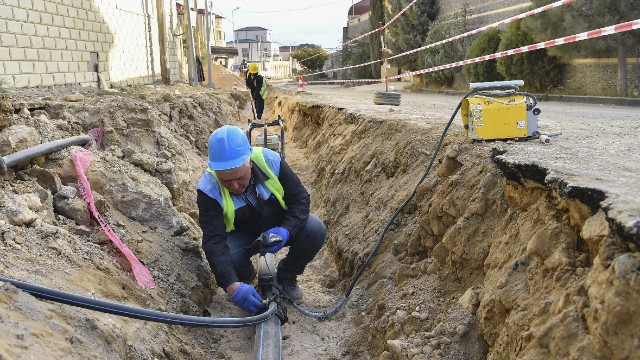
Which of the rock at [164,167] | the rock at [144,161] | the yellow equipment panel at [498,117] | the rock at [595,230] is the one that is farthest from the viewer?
the rock at [164,167]

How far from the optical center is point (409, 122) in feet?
20.2

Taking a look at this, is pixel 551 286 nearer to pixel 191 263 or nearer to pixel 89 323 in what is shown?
pixel 89 323

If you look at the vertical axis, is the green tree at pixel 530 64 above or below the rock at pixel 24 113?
above

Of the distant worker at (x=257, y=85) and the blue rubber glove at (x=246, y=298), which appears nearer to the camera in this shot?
the blue rubber glove at (x=246, y=298)

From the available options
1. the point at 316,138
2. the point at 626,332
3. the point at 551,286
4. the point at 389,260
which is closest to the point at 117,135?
the point at 389,260

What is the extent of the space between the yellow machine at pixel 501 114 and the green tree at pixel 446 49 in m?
15.6

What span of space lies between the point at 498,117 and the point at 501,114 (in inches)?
1.2

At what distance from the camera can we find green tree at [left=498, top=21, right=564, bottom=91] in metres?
13.0

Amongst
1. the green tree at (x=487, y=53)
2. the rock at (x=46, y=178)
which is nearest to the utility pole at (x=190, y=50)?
the green tree at (x=487, y=53)

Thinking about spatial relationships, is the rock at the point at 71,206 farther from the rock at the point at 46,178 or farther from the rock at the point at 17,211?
the rock at the point at 17,211

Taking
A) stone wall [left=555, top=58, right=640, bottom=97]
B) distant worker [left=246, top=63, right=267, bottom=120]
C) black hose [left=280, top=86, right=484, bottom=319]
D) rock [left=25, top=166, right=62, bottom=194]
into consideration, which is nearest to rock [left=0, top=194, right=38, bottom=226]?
rock [left=25, top=166, right=62, bottom=194]

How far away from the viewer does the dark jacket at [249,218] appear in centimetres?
363

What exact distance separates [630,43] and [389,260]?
31.4ft

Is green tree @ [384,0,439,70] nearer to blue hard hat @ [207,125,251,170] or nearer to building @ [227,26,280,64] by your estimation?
blue hard hat @ [207,125,251,170]
